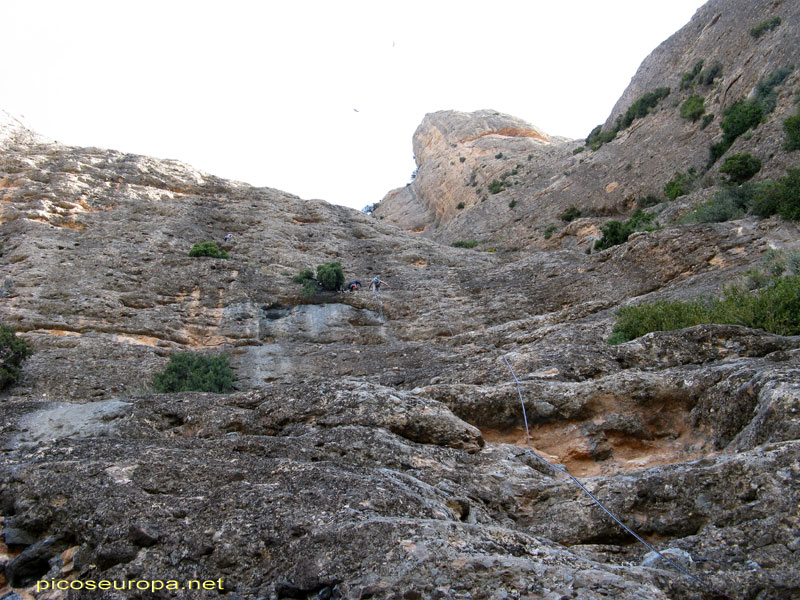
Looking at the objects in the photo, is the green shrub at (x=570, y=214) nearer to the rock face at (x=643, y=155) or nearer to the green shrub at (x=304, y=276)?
the rock face at (x=643, y=155)

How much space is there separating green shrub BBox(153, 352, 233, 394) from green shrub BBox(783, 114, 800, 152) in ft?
64.2

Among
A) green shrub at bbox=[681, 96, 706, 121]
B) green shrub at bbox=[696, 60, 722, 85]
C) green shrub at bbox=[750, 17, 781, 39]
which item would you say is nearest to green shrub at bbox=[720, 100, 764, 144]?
green shrub at bbox=[681, 96, 706, 121]

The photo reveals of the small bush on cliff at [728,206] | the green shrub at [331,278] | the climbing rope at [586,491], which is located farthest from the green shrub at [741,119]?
the climbing rope at [586,491]

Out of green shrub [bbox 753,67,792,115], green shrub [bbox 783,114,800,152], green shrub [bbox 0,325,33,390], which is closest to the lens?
green shrub [bbox 0,325,33,390]

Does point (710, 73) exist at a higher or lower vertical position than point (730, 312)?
higher

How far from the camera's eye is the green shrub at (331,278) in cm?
2156

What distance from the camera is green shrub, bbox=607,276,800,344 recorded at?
10.3m

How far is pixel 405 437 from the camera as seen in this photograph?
317 inches

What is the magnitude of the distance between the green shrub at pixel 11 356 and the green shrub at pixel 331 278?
9.64m

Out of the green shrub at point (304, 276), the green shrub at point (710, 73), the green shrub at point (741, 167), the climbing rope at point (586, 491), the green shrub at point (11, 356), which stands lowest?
the climbing rope at point (586, 491)

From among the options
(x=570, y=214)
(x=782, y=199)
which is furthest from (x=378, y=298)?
(x=570, y=214)

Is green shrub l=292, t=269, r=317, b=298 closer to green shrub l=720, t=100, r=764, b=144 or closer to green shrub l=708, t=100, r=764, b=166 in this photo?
green shrub l=708, t=100, r=764, b=166

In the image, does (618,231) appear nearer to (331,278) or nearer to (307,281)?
(331,278)

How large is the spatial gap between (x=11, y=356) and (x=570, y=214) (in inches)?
1098
